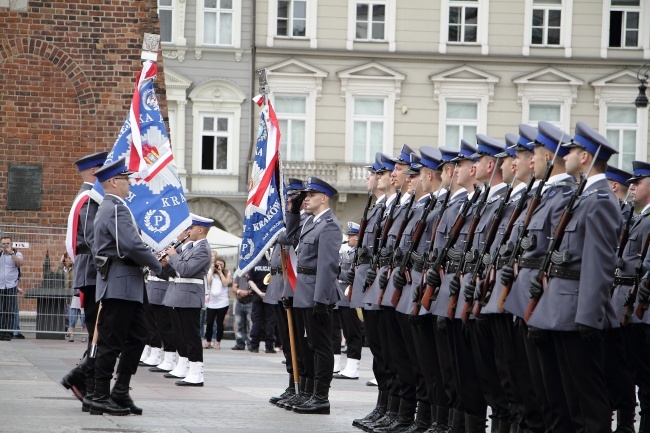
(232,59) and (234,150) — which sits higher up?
(232,59)

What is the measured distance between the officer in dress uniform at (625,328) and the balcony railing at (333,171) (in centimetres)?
2875

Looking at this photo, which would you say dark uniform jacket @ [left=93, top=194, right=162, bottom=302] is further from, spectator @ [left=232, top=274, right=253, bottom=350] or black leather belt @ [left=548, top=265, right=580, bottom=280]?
spectator @ [left=232, top=274, right=253, bottom=350]

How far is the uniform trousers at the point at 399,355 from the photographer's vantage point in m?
10.7

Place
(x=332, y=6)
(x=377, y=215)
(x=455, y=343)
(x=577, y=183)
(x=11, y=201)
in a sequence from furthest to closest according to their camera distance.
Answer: (x=332, y=6)
(x=11, y=201)
(x=377, y=215)
(x=455, y=343)
(x=577, y=183)

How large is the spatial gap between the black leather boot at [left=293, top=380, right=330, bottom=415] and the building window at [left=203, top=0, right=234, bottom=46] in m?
29.5

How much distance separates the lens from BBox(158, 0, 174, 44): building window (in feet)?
131

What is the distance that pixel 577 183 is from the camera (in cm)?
830

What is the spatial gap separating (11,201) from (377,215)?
998 cm

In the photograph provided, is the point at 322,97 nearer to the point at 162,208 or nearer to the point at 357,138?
the point at 357,138

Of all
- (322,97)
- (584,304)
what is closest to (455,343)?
(584,304)

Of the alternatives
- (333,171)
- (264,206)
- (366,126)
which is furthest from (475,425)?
(366,126)

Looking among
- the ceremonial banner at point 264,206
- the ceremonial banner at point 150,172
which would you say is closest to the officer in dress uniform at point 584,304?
the ceremonial banner at point 264,206

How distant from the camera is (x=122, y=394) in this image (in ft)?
37.3

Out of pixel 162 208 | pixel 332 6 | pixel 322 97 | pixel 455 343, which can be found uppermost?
pixel 332 6
